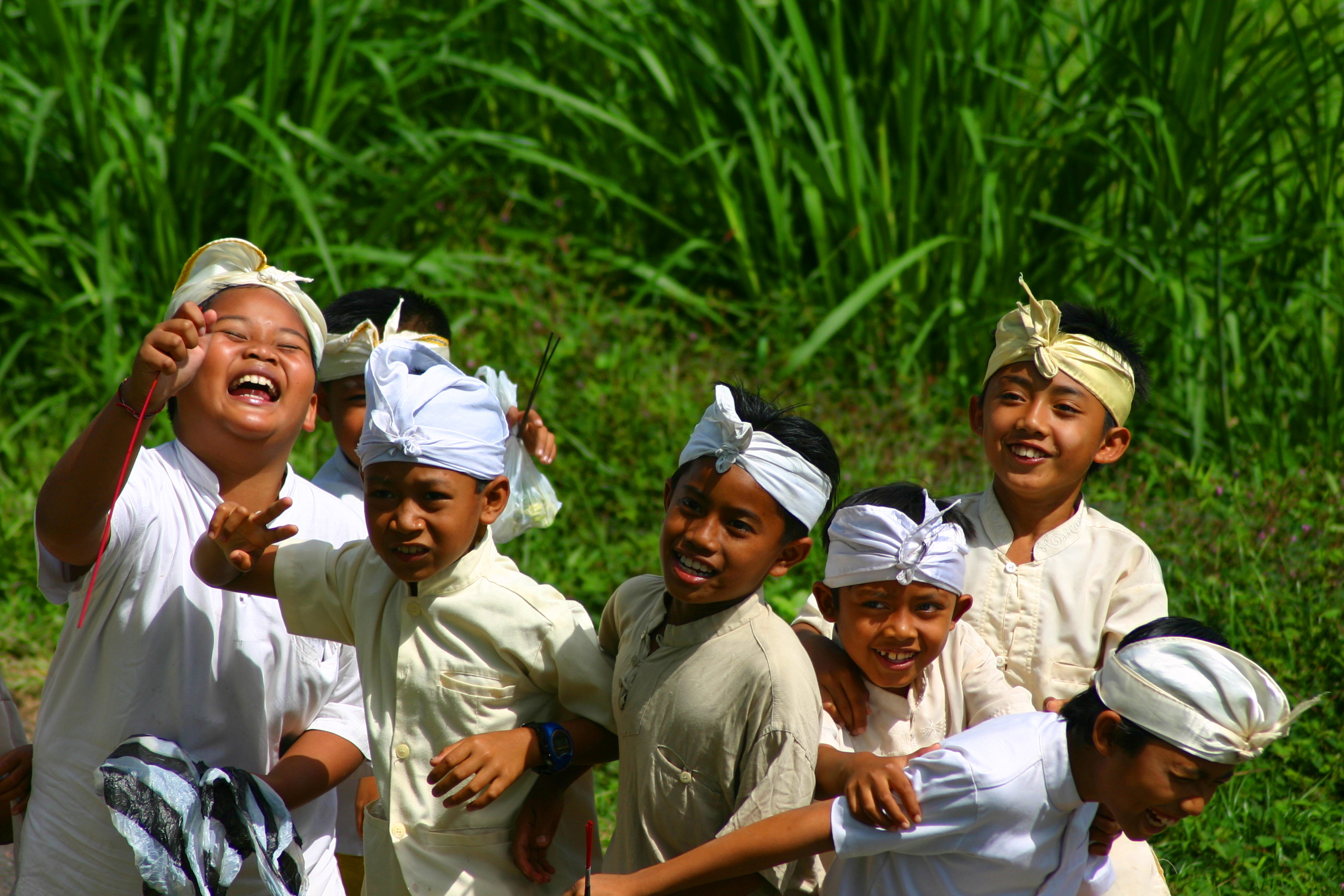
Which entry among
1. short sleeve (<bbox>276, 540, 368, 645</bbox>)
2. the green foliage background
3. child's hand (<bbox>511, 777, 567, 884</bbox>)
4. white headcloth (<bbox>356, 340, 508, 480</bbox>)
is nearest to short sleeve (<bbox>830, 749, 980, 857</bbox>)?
child's hand (<bbox>511, 777, 567, 884</bbox>)

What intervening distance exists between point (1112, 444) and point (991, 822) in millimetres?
1012

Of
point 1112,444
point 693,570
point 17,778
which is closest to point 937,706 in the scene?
point 693,570

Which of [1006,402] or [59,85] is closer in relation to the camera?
[1006,402]

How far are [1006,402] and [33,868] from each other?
6.99 feet

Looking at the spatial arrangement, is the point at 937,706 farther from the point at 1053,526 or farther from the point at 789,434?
the point at 789,434

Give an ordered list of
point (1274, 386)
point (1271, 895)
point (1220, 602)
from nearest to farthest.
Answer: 1. point (1271, 895)
2. point (1220, 602)
3. point (1274, 386)

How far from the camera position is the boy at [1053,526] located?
265 cm

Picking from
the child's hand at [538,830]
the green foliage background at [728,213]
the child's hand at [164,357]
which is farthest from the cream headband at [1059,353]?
the green foliage background at [728,213]

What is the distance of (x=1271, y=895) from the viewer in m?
3.23

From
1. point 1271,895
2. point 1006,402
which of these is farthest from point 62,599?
point 1271,895

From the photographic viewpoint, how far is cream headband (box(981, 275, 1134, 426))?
8.82 ft

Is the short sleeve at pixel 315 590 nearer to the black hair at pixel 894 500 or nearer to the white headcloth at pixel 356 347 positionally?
the white headcloth at pixel 356 347

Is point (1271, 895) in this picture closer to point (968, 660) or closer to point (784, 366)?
point (968, 660)

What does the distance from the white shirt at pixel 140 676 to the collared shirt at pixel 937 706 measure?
1.12 metres
